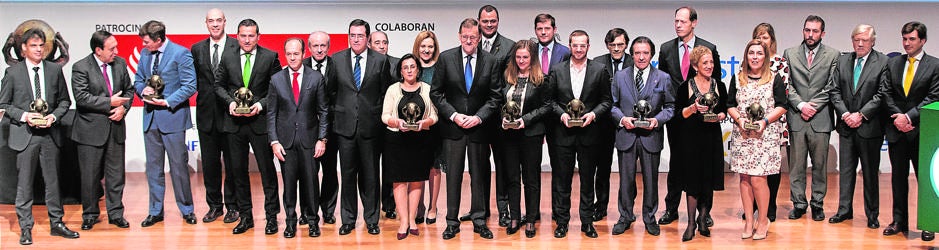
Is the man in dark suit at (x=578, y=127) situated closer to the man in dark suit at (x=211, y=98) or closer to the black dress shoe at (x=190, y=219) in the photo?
the man in dark suit at (x=211, y=98)

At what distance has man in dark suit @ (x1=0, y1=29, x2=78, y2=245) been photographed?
626 centimetres

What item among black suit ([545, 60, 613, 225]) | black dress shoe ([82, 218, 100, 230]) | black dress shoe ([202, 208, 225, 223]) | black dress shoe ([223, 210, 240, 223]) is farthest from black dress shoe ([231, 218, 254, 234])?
black suit ([545, 60, 613, 225])

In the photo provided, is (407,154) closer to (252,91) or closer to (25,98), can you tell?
(252,91)

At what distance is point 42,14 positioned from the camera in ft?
29.7

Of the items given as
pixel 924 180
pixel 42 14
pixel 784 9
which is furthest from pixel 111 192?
pixel 784 9

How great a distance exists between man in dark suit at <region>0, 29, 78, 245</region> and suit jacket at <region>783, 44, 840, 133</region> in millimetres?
4776

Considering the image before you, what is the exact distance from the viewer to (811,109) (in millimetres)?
6855

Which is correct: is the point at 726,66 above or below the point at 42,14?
below

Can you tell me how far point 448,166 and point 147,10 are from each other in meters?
4.05

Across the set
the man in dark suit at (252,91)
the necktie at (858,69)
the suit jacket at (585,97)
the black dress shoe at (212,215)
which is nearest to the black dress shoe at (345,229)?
the man in dark suit at (252,91)

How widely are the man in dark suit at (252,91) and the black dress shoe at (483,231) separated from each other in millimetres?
1302

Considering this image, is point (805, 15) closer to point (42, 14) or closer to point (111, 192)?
point (111, 192)

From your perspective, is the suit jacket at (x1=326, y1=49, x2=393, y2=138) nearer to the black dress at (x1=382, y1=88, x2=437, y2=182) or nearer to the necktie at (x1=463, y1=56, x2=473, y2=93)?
the black dress at (x1=382, y1=88, x2=437, y2=182)

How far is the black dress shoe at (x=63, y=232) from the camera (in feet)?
21.5
